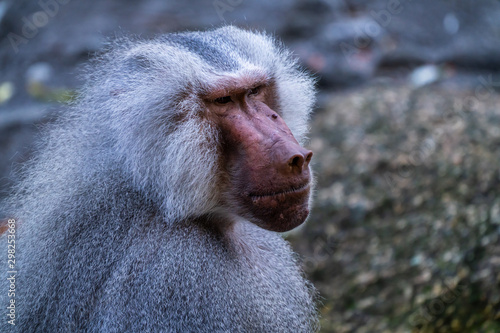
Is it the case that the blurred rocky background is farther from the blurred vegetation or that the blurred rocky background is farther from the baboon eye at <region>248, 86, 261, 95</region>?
the baboon eye at <region>248, 86, 261, 95</region>

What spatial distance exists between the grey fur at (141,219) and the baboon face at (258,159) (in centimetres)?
8

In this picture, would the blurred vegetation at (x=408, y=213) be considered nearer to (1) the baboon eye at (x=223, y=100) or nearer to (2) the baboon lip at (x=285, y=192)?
(2) the baboon lip at (x=285, y=192)

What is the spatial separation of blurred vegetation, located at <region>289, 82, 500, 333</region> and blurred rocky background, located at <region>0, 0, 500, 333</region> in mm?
11

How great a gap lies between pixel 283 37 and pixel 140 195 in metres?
4.94

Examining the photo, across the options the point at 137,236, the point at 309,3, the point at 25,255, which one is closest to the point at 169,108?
the point at 137,236

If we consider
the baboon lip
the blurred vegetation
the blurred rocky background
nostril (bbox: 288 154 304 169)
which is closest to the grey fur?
the baboon lip

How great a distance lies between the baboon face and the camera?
245cm

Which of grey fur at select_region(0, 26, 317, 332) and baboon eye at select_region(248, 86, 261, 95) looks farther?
baboon eye at select_region(248, 86, 261, 95)

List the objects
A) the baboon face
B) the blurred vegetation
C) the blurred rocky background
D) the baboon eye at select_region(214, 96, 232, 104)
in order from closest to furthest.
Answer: the baboon face
the baboon eye at select_region(214, 96, 232, 104)
the blurred vegetation
the blurred rocky background

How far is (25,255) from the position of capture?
2559 mm

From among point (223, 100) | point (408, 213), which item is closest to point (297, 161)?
point (223, 100)

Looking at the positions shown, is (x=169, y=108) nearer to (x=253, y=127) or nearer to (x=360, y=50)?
(x=253, y=127)

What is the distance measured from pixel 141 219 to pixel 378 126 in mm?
3869

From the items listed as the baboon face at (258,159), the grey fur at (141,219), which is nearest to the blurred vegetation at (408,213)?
the grey fur at (141,219)
